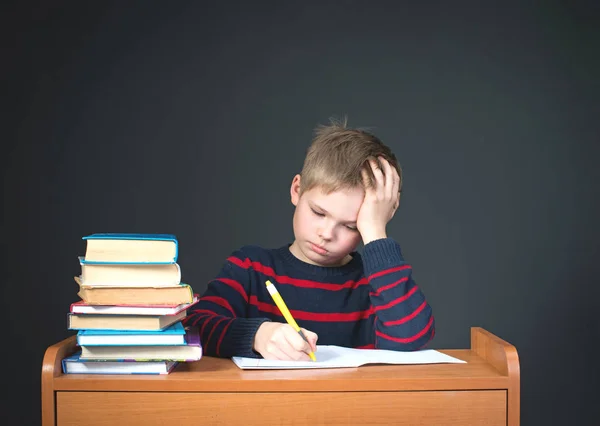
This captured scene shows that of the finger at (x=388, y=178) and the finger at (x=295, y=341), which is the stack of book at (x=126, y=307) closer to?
the finger at (x=295, y=341)

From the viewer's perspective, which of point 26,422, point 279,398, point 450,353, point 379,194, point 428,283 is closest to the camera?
point 279,398

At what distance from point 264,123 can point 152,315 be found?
1.86 meters

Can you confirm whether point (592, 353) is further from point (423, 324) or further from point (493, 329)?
point (423, 324)

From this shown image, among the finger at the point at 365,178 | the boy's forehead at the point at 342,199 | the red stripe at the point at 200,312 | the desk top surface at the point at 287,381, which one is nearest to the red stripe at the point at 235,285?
the red stripe at the point at 200,312

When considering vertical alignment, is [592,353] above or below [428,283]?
below

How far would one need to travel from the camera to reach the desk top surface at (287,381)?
1156 millimetres

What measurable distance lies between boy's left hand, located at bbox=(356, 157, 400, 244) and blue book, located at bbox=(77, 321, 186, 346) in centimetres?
54

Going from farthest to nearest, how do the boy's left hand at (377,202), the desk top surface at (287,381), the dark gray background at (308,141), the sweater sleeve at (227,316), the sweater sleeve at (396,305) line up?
1. the dark gray background at (308,141)
2. the boy's left hand at (377,202)
3. the sweater sleeve at (396,305)
4. the sweater sleeve at (227,316)
5. the desk top surface at (287,381)

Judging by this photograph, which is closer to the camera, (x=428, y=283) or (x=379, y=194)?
(x=379, y=194)

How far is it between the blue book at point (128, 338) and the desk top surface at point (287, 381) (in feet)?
0.17

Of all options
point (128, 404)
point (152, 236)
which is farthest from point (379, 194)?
point (128, 404)

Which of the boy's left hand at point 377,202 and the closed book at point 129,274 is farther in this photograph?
the boy's left hand at point 377,202

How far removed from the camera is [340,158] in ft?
5.65

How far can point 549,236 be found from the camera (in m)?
3.04
